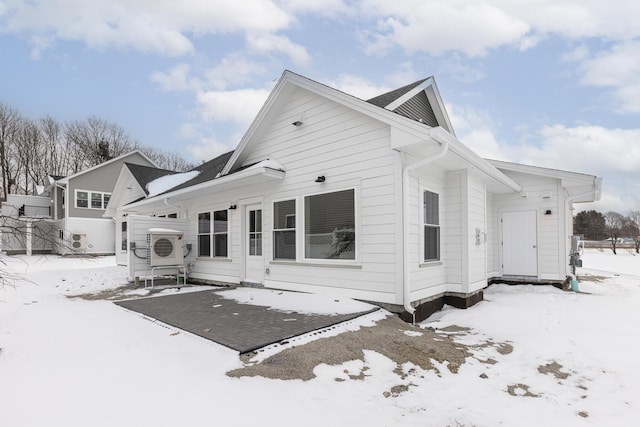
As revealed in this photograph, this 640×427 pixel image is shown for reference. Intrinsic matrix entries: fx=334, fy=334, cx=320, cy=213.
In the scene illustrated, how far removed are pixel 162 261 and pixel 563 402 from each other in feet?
28.8

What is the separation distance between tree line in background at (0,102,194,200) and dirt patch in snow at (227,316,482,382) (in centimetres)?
3189

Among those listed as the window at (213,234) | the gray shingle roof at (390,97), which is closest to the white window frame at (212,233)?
the window at (213,234)

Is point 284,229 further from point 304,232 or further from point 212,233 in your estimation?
point 212,233

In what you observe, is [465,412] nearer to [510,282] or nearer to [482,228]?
[482,228]

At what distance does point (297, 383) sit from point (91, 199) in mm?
24900

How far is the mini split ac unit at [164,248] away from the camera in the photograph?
8805 millimetres

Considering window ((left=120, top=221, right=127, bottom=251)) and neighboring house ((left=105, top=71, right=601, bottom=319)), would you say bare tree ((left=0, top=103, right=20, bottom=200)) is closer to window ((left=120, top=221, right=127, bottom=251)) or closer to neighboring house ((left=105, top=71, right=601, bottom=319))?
window ((left=120, top=221, right=127, bottom=251))

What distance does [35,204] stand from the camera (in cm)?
2523

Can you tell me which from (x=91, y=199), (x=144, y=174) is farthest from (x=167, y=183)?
(x=91, y=199)

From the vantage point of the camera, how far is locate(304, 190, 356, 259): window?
609 centimetres

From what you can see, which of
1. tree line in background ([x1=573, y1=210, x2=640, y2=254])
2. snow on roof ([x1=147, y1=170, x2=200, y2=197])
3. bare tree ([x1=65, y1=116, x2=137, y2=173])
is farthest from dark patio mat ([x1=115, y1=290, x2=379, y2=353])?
tree line in background ([x1=573, y1=210, x2=640, y2=254])

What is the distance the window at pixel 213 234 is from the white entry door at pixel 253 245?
2.89 ft

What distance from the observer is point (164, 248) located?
9008mm

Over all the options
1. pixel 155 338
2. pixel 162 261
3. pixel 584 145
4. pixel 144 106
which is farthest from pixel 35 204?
pixel 584 145
